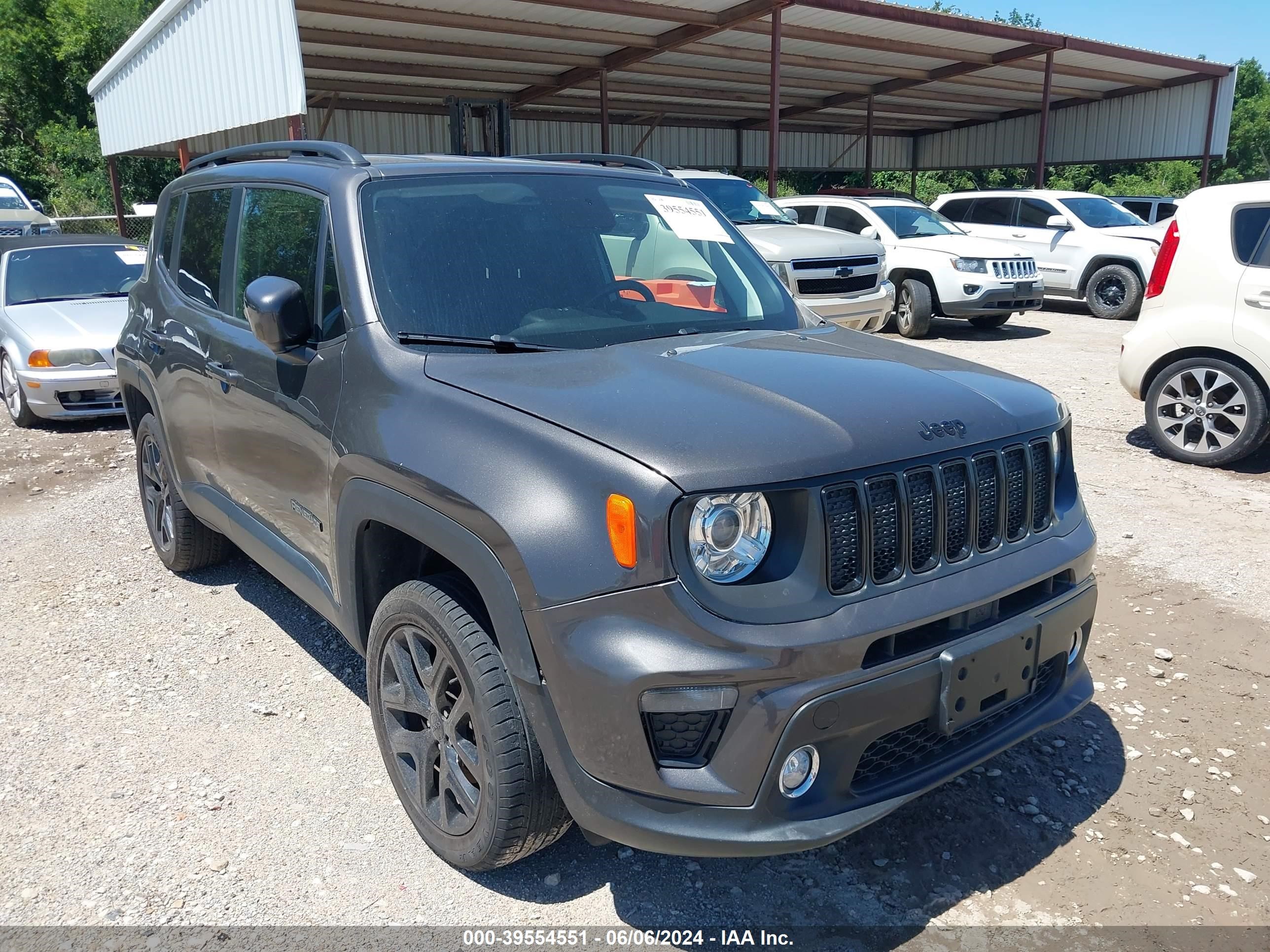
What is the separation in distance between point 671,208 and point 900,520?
6.25 feet

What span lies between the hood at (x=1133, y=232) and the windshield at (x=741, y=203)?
499 cm

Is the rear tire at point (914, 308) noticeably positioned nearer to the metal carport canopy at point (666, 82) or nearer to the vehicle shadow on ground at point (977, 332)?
the vehicle shadow on ground at point (977, 332)

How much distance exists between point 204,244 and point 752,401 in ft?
9.21

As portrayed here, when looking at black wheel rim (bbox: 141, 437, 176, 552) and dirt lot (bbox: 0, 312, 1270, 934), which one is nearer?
dirt lot (bbox: 0, 312, 1270, 934)

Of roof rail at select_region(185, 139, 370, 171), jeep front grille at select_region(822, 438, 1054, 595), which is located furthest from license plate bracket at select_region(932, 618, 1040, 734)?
roof rail at select_region(185, 139, 370, 171)

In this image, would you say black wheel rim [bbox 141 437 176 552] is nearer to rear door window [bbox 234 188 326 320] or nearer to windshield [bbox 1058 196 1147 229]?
rear door window [bbox 234 188 326 320]

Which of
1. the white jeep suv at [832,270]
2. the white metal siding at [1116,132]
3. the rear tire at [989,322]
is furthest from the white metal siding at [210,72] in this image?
the white metal siding at [1116,132]

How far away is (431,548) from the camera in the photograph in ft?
8.55

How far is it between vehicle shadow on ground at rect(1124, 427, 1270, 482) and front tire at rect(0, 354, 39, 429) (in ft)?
28.6

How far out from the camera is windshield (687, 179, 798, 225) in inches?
464

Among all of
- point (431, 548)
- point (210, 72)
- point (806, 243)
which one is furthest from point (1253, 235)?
point (210, 72)

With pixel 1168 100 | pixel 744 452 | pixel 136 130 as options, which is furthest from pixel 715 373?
pixel 1168 100

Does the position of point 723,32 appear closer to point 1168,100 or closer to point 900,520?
point 1168,100

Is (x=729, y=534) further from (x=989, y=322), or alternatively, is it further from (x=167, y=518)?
(x=989, y=322)
